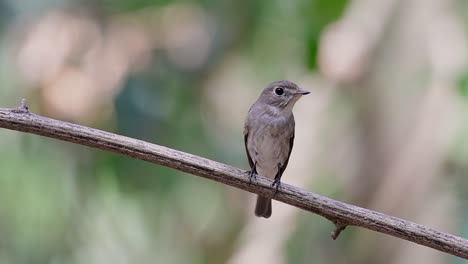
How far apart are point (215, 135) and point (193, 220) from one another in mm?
672

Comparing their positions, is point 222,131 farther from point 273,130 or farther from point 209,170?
point 209,170

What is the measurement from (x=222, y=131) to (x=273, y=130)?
1238mm

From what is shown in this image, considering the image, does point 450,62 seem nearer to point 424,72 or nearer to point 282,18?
point 424,72

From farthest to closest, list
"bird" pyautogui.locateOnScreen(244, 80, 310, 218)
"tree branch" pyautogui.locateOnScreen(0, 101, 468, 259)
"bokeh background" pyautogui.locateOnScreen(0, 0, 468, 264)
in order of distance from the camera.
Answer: "bokeh background" pyautogui.locateOnScreen(0, 0, 468, 264) → "bird" pyautogui.locateOnScreen(244, 80, 310, 218) → "tree branch" pyautogui.locateOnScreen(0, 101, 468, 259)

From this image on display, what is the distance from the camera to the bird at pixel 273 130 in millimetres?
5273

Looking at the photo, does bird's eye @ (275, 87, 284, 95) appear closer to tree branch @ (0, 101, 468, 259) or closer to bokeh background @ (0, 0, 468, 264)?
bokeh background @ (0, 0, 468, 264)

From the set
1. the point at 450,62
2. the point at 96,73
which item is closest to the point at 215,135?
the point at 96,73

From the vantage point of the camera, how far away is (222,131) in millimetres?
6453

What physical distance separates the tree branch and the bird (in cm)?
169

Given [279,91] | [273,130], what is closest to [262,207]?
[273,130]

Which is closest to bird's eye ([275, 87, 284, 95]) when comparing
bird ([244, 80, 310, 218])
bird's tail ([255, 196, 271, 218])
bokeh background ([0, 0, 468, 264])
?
bird ([244, 80, 310, 218])

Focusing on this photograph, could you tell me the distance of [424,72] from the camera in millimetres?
5801

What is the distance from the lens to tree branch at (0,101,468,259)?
334cm

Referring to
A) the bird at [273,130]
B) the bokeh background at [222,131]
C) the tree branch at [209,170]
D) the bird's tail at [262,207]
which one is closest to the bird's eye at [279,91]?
the bird at [273,130]
